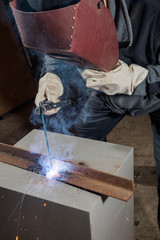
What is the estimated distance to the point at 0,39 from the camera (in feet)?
11.0

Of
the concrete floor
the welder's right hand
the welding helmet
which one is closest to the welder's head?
the welding helmet

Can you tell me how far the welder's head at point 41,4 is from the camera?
1.00 metres

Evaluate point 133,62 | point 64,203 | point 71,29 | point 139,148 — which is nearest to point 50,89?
point 133,62

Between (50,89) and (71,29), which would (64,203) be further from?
(50,89)

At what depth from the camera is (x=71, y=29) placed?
3.03ft

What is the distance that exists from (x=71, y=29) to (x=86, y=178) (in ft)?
2.15

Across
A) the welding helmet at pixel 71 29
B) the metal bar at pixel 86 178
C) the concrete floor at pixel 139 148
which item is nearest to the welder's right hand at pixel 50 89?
the metal bar at pixel 86 178

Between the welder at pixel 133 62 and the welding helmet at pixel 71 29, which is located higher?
the welding helmet at pixel 71 29

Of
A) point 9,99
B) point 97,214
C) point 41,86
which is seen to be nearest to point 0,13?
point 9,99

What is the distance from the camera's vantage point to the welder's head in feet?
3.27

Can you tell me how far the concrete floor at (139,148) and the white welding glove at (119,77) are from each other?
3.71 feet

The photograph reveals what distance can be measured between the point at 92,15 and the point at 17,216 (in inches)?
40.5

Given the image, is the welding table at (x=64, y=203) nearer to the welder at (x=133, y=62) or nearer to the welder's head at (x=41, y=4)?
the welder at (x=133, y=62)

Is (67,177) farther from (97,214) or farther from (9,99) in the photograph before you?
(9,99)
